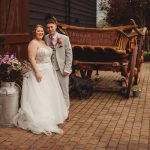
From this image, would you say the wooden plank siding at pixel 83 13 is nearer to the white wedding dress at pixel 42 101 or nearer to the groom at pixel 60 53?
the groom at pixel 60 53

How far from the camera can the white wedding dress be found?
22.4 feet

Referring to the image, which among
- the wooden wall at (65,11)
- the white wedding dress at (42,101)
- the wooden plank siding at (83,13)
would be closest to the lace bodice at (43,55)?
the white wedding dress at (42,101)

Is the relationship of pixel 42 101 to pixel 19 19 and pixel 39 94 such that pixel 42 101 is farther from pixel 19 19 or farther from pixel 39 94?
pixel 19 19

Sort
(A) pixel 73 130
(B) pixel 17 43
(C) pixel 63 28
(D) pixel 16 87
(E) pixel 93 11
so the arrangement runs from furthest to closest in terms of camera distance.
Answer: (E) pixel 93 11 < (C) pixel 63 28 < (B) pixel 17 43 < (D) pixel 16 87 < (A) pixel 73 130

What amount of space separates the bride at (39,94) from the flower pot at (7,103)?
12 centimetres

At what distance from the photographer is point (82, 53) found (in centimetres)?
1006

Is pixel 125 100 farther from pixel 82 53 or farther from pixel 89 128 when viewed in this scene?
pixel 89 128

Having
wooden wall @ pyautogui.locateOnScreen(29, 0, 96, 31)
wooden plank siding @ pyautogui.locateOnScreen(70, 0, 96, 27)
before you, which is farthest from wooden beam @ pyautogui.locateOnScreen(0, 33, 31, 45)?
wooden plank siding @ pyautogui.locateOnScreen(70, 0, 96, 27)

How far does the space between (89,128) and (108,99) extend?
2.89 m

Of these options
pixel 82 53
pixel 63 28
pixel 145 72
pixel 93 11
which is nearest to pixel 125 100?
pixel 82 53

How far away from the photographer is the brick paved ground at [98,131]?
19.3 feet

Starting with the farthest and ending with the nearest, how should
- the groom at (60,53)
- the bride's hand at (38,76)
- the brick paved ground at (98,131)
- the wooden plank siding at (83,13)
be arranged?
1. the wooden plank siding at (83,13)
2. the groom at (60,53)
3. the bride's hand at (38,76)
4. the brick paved ground at (98,131)

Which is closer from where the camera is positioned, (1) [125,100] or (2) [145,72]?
(1) [125,100]

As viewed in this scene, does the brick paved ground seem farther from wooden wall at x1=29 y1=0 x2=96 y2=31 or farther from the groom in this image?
wooden wall at x1=29 y1=0 x2=96 y2=31
